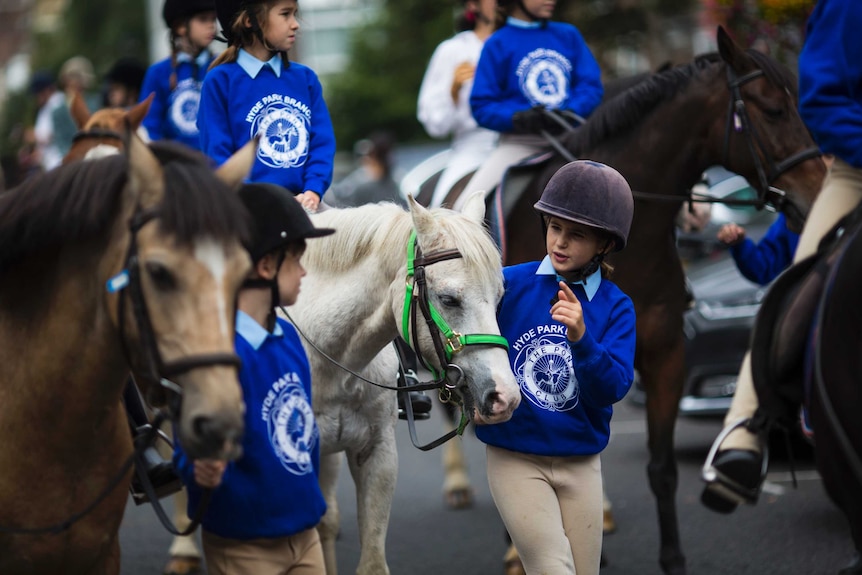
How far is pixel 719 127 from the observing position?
6.54 m

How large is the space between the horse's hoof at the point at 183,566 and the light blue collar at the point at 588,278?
324 centimetres

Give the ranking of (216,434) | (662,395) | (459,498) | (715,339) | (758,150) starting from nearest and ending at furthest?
(216,434)
(758,150)
(662,395)
(459,498)
(715,339)

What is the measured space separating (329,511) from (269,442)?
6.26 feet

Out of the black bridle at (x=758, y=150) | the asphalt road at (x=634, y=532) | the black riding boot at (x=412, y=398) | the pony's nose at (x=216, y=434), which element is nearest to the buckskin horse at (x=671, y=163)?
the black bridle at (x=758, y=150)

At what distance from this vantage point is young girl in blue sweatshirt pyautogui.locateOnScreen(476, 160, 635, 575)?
13.5ft

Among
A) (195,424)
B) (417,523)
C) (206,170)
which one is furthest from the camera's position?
(417,523)

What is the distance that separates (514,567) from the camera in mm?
6191

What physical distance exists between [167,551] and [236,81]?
10.7 feet

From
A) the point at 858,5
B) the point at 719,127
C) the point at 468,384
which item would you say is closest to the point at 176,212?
the point at 468,384

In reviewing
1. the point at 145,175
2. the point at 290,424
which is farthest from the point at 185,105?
the point at 145,175

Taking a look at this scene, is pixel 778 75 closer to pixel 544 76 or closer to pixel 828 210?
pixel 544 76

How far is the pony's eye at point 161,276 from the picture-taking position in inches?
119

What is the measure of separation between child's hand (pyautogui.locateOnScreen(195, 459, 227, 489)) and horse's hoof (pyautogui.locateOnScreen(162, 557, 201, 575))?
140 inches

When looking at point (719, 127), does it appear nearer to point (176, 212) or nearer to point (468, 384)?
point (468, 384)
